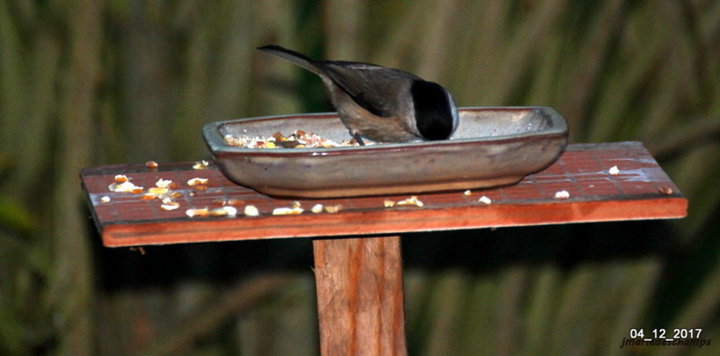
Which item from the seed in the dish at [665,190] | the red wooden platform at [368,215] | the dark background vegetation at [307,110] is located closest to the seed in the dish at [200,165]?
the red wooden platform at [368,215]

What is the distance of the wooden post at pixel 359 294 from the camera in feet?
7.05

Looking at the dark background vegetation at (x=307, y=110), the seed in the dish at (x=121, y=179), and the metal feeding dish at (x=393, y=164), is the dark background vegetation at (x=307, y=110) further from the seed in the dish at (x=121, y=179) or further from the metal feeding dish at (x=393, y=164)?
the metal feeding dish at (x=393, y=164)

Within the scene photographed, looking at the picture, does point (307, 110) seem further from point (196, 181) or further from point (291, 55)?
point (196, 181)

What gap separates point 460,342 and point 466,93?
901 millimetres

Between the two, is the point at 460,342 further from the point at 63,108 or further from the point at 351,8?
the point at 63,108

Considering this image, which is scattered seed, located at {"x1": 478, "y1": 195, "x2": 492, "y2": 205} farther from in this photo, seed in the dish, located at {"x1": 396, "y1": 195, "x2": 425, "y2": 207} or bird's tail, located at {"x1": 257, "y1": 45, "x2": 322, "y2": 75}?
bird's tail, located at {"x1": 257, "y1": 45, "x2": 322, "y2": 75}

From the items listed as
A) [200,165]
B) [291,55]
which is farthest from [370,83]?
[200,165]

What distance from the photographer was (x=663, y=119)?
12.5 feet

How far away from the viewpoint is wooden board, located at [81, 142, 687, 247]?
190 centimetres

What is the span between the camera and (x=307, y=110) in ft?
12.2

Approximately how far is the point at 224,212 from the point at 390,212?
11.5 inches

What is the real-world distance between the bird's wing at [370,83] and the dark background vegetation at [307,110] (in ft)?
3.55

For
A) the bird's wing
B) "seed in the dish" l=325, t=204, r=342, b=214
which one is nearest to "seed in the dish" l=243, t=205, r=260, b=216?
"seed in the dish" l=325, t=204, r=342, b=214

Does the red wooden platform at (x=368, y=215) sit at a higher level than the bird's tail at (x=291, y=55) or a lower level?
lower
